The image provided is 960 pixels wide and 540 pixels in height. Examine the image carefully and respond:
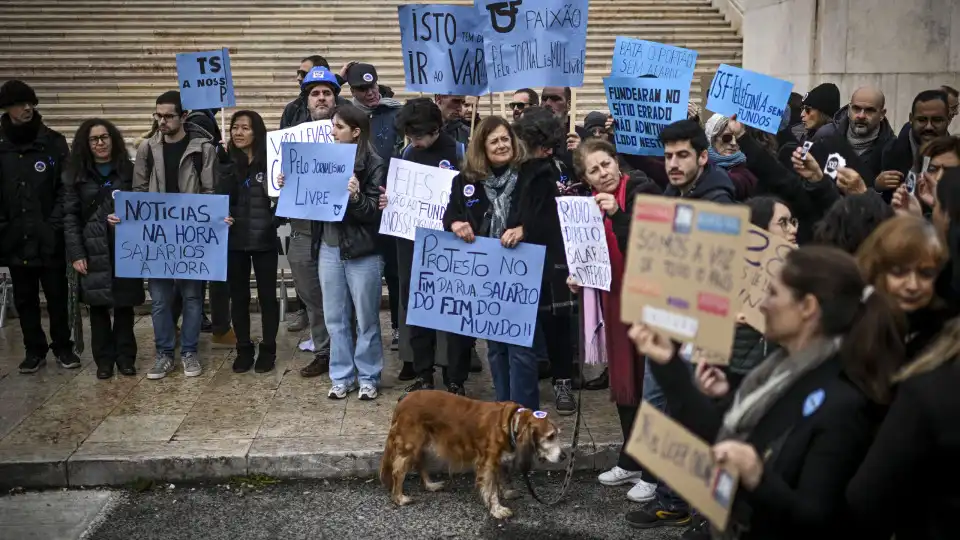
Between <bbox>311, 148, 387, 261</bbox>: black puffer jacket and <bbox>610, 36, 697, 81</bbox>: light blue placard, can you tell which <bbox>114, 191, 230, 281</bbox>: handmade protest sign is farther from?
<bbox>610, 36, 697, 81</bbox>: light blue placard

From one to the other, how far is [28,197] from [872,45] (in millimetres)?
10588

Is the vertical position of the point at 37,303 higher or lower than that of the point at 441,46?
lower

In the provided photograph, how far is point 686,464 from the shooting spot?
2785mm

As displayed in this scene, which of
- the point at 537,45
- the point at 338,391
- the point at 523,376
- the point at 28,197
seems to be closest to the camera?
the point at 523,376

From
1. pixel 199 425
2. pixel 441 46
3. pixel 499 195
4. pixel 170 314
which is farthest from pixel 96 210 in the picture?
pixel 499 195

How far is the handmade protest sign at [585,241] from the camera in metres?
5.95

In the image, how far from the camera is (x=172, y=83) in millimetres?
15945

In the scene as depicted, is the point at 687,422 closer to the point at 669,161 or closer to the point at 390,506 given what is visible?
the point at 669,161

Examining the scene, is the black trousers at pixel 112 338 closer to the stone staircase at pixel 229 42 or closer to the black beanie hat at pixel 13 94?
the black beanie hat at pixel 13 94

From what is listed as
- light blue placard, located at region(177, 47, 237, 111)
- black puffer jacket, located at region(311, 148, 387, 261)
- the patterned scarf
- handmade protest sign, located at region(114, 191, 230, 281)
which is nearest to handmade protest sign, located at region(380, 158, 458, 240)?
black puffer jacket, located at region(311, 148, 387, 261)

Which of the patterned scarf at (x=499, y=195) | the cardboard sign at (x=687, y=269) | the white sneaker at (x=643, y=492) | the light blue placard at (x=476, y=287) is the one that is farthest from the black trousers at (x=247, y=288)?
the cardboard sign at (x=687, y=269)

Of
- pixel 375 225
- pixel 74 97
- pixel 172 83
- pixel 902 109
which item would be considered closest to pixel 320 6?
pixel 172 83

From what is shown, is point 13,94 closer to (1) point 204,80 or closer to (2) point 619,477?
(1) point 204,80

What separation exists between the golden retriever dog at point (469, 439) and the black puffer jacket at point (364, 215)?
1730mm
